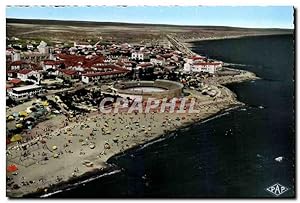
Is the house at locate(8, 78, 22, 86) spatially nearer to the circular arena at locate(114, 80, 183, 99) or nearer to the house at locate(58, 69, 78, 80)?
the house at locate(58, 69, 78, 80)

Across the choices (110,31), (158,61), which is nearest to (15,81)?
(110,31)

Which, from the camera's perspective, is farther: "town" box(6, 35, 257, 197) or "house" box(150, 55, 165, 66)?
"house" box(150, 55, 165, 66)

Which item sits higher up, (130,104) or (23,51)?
(23,51)

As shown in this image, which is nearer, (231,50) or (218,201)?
(218,201)

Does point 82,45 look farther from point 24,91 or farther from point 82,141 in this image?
point 82,141

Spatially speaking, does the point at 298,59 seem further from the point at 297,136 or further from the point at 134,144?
the point at 134,144

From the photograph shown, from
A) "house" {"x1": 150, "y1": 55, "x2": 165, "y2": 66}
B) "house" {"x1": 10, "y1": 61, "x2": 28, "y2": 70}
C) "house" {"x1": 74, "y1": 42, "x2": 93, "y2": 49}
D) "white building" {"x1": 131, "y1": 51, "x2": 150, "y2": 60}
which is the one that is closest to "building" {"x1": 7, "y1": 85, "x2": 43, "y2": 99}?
"house" {"x1": 10, "y1": 61, "x2": 28, "y2": 70}
